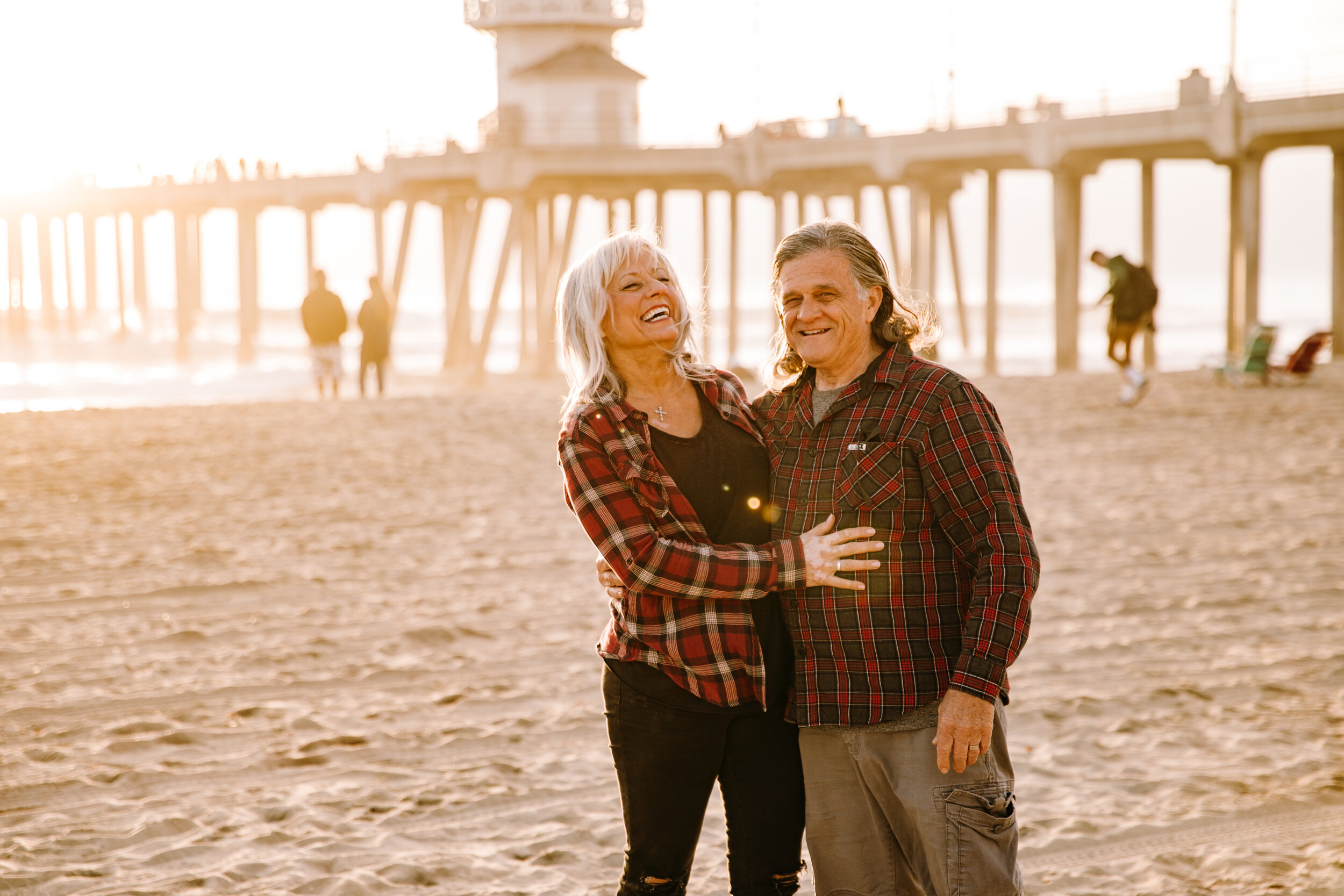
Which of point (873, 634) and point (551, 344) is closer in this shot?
point (873, 634)

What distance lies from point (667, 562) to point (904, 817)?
591 mm

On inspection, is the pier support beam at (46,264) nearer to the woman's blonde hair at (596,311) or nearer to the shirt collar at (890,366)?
the woman's blonde hair at (596,311)

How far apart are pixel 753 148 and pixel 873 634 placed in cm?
2144

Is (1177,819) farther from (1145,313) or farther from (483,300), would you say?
(483,300)

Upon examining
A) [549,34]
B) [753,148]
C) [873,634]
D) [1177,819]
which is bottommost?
[1177,819]

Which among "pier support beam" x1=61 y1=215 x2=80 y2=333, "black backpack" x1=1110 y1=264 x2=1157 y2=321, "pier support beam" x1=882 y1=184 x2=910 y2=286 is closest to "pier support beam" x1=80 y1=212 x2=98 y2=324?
"pier support beam" x1=61 y1=215 x2=80 y2=333

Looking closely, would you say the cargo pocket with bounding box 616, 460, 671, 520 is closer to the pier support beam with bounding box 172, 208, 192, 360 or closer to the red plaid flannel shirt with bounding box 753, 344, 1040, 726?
the red plaid flannel shirt with bounding box 753, 344, 1040, 726

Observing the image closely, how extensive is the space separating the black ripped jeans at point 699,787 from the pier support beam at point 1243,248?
58.5 ft

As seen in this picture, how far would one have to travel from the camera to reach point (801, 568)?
6.84 feet

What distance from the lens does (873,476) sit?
2092 millimetres

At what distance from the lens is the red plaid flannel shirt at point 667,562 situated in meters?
2.08

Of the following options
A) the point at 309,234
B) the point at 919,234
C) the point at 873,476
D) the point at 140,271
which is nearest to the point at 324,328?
the point at 919,234

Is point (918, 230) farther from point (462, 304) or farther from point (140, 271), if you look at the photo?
point (140, 271)

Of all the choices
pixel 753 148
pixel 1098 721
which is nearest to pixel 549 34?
pixel 753 148
